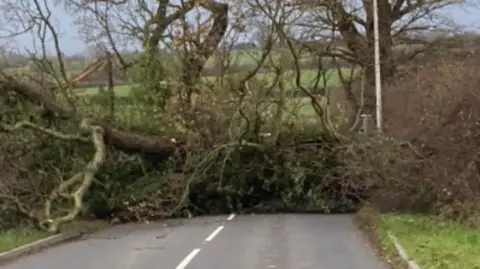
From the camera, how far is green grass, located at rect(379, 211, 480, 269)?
12.9 meters

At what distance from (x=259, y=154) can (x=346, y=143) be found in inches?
136

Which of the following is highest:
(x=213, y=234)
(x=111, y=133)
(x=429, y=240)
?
(x=111, y=133)

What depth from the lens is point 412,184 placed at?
23328 mm

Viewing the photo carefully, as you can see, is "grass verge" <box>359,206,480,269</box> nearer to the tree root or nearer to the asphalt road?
the asphalt road

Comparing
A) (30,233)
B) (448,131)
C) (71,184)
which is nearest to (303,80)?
(71,184)

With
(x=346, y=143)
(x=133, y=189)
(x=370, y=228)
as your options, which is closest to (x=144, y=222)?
(x=133, y=189)

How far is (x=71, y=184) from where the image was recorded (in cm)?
2811

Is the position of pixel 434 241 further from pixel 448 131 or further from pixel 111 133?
pixel 111 133

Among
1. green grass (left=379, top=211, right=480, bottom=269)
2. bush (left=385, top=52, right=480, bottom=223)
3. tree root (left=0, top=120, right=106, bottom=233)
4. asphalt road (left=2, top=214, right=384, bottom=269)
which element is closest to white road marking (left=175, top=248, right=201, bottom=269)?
asphalt road (left=2, top=214, right=384, bottom=269)

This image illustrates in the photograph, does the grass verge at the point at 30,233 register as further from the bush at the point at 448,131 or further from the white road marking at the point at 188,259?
the bush at the point at 448,131

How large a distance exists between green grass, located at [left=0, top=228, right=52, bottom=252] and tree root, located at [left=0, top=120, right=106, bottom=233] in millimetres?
396

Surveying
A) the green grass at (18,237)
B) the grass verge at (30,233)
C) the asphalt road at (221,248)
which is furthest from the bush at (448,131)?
the green grass at (18,237)

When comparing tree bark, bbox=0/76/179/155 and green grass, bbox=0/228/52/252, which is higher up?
tree bark, bbox=0/76/179/155

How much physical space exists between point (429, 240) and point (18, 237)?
10811 mm
